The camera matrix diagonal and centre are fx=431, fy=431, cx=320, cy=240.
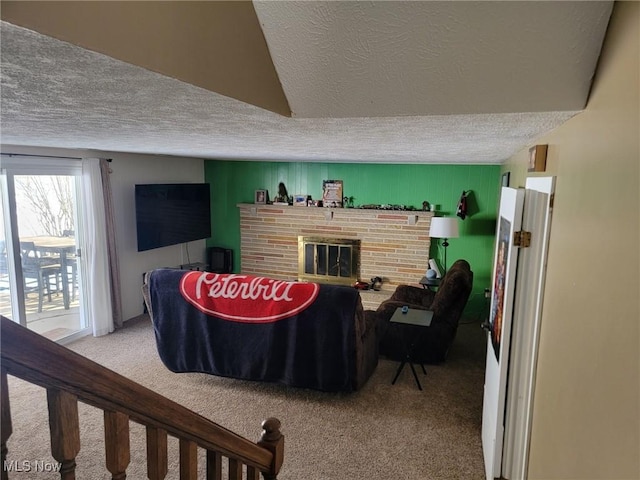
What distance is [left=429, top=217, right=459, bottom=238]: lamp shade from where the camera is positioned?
5258 millimetres

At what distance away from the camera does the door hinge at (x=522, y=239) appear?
195 centimetres

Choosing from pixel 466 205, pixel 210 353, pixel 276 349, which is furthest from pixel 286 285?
pixel 466 205

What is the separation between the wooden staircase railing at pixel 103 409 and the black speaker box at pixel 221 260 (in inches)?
225

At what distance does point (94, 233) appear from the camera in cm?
476

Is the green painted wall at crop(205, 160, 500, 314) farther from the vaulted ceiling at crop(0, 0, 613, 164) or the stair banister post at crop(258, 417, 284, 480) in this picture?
the stair banister post at crop(258, 417, 284, 480)

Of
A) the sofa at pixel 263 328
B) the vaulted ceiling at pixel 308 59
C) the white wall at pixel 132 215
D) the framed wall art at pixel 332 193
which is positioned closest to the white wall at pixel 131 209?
the white wall at pixel 132 215

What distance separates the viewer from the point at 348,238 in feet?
20.2

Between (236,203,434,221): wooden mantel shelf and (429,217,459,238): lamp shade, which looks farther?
(236,203,434,221): wooden mantel shelf

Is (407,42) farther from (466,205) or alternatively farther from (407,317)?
(466,205)

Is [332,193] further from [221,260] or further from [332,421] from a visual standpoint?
[332,421]

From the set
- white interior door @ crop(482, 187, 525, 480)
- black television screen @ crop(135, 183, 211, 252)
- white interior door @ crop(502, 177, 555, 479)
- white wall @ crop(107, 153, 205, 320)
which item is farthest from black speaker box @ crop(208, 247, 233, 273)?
white interior door @ crop(502, 177, 555, 479)

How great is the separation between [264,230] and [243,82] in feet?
17.8

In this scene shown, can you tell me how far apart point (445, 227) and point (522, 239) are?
334 cm

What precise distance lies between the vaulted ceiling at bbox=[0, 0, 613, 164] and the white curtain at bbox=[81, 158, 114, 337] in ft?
11.4
